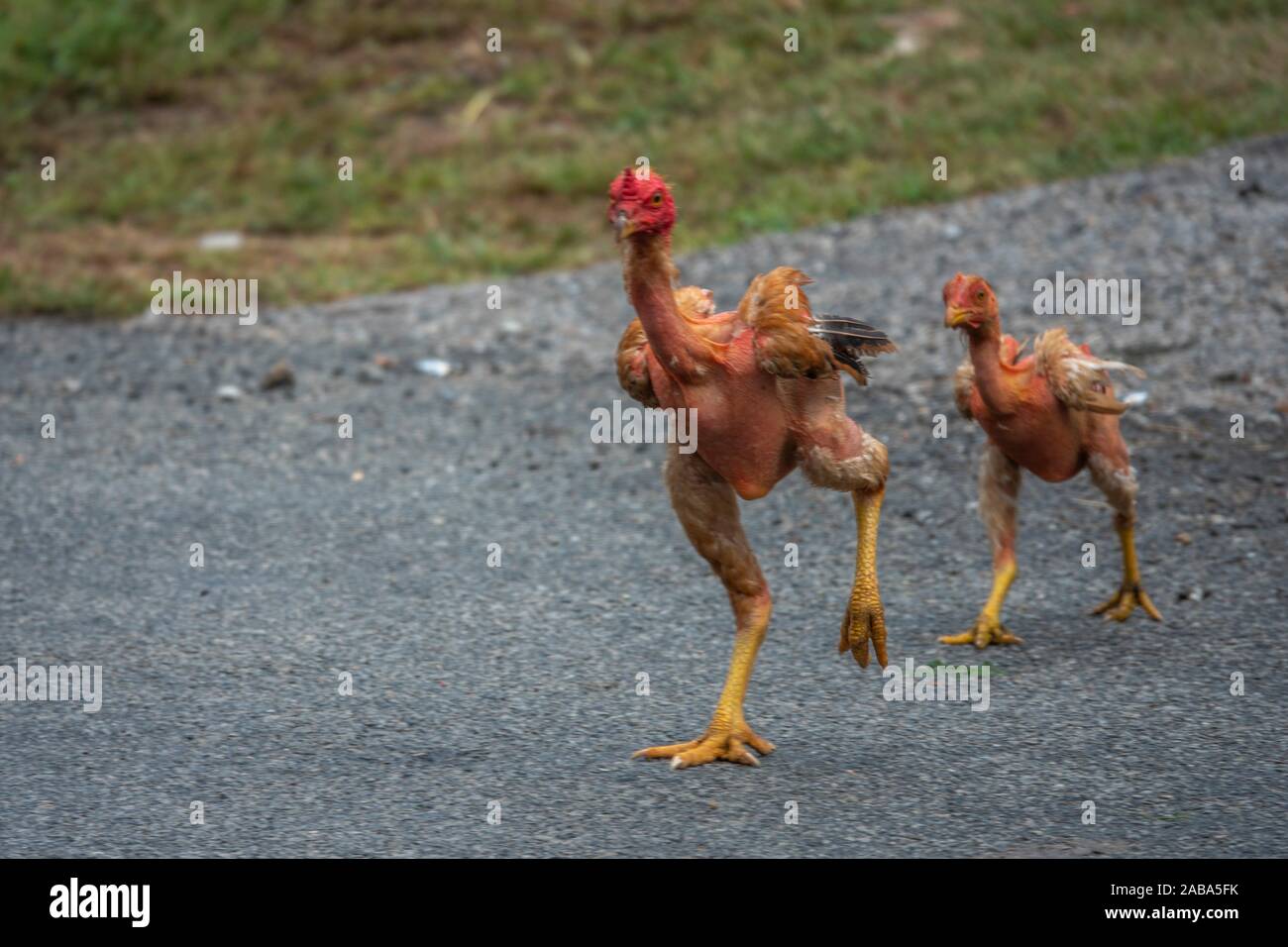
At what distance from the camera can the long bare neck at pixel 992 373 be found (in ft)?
20.8

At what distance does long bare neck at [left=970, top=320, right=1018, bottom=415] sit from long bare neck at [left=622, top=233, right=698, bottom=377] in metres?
1.66

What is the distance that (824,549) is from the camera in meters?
7.70

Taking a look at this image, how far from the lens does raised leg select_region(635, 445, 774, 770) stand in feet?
17.6

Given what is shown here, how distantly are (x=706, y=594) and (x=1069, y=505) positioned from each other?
2154 mm

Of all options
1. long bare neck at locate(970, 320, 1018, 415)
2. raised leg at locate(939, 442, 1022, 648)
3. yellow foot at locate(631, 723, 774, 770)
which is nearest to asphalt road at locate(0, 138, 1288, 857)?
yellow foot at locate(631, 723, 774, 770)

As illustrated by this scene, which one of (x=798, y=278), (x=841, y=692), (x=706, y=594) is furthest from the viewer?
(x=706, y=594)

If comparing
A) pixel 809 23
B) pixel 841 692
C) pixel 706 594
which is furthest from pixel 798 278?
pixel 809 23

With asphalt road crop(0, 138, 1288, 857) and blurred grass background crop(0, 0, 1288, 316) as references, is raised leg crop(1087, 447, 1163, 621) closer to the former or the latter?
asphalt road crop(0, 138, 1288, 857)

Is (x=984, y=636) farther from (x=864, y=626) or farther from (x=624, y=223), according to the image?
(x=624, y=223)

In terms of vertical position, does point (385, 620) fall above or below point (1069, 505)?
below

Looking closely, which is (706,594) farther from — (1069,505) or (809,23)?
(809,23)

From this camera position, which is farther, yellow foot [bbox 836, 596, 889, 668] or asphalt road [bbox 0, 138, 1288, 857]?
yellow foot [bbox 836, 596, 889, 668]

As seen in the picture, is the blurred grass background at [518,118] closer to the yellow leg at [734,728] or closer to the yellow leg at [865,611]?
the yellow leg at [734,728]

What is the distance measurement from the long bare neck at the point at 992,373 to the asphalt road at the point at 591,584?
998 mm
